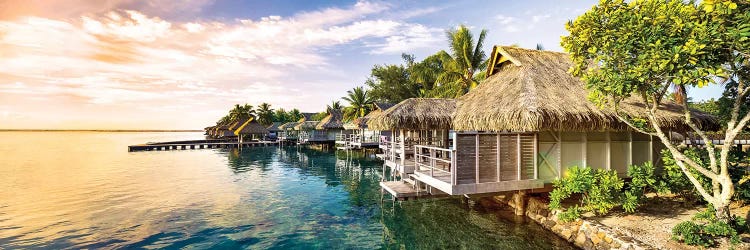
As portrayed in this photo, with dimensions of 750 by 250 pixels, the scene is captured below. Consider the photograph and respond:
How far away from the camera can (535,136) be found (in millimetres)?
8742

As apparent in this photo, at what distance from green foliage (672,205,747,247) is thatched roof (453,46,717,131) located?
119 inches

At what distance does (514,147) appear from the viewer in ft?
28.2

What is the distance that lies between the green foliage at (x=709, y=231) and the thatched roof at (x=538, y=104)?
3.03 meters

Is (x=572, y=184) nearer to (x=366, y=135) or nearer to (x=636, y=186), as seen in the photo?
(x=636, y=186)

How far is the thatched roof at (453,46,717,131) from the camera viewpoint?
834cm

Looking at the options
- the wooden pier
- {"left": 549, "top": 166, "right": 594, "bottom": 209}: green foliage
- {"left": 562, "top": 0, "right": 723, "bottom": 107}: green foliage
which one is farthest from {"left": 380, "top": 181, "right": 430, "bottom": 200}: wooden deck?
the wooden pier

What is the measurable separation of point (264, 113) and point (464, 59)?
50.6 m

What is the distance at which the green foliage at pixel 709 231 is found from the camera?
19.5ft

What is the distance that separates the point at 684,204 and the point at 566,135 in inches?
131

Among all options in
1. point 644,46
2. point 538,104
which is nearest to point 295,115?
point 538,104

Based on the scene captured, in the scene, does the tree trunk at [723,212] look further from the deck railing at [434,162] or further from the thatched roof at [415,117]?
the thatched roof at [415,117]

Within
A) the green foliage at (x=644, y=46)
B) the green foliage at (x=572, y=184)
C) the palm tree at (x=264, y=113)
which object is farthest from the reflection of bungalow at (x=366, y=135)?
the palm tree at (x=264, y=113)

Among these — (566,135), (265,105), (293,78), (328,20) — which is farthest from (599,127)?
(265,105)

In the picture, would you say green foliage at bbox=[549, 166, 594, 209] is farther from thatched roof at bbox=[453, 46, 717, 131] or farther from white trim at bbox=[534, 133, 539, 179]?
thatched roof at bbox=[453, 46, 717, 131]
